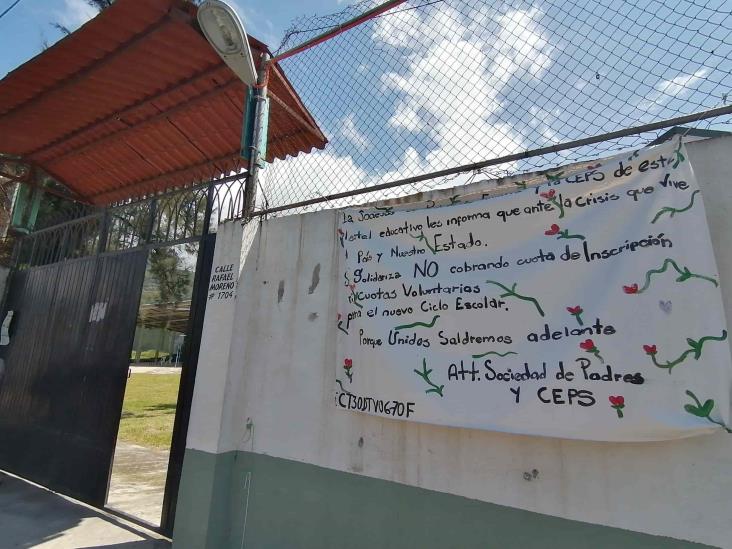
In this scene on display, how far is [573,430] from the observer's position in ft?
6.45

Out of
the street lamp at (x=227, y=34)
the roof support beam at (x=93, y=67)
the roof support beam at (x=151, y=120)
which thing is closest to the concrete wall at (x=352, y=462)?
the street lamp at (x=227, y=34)

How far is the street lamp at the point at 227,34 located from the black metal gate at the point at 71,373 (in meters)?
2.22

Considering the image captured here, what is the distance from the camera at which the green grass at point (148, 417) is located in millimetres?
7442

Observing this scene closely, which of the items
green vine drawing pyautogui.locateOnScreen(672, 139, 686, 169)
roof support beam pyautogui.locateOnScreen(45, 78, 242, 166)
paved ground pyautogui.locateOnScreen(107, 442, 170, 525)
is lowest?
paved ground pyautogui.locateOnScreen(107, 442, 170, 525)

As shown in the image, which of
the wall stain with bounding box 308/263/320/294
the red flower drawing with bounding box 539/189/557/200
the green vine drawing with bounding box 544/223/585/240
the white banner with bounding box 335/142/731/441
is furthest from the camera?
the wall stain with bounding box 308/263/320/294

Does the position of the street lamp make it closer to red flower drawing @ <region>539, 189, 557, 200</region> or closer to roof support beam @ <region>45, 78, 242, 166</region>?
roof support beam @ <region>45, 78, 242, 166</region>

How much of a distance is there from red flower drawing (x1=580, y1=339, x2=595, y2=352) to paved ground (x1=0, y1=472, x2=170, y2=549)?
345cm

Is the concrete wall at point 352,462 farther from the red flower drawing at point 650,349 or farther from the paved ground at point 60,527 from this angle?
the paved ground at point 60,527

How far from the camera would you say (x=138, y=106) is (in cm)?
449

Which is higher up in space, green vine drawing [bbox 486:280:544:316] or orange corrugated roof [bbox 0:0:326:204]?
orange corrugated roof [bbox 0:0:326:204]

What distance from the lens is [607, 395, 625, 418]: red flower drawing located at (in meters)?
1.89

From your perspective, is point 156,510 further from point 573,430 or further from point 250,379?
point 573,430

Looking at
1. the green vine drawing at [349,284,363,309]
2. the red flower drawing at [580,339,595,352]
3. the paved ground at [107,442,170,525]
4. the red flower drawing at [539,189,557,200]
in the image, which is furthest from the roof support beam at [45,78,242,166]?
the paved ground at [107,442,170,525]

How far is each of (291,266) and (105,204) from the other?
177 inches
